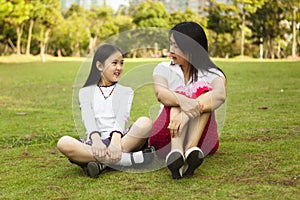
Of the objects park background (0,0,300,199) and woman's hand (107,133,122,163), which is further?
woman's hand (107,133,122,163)

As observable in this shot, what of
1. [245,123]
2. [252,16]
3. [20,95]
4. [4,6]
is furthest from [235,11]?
[245,123]

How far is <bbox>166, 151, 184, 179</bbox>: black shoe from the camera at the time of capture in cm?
296

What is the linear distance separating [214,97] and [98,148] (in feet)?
2.41

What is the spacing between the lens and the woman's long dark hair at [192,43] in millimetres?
3184

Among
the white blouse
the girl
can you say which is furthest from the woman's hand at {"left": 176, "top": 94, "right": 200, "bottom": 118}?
the white blouse

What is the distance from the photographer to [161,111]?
131 inches

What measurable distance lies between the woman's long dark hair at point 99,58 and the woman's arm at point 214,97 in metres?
0.60

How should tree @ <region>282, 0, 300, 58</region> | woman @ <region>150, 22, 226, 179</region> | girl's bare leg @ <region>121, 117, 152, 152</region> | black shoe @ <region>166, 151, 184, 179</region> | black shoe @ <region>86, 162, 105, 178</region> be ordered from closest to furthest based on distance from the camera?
black shoe @ <region>166, 151, 184, 179</region>, woman @ <region>150, 22, 226, 179</region>, black shoe @ <region>86, 162, 105, 178</region>, girl's bare leg @ <region>121, 117, 152, 152</region>, tree @ <region>282, 0, 300, 58</region>

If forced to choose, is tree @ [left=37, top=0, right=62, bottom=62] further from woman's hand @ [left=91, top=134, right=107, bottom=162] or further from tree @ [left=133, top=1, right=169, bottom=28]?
woman's hand @ [left=91, top=134, right=107, bottom=162]

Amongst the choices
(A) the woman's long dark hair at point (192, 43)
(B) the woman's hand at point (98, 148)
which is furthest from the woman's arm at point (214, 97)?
(B) the woman's hand at point (98, 148)

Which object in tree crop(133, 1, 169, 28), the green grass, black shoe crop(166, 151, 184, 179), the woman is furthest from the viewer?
tree crop(133, 1, 169, 28)

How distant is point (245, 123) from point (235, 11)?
120 ft

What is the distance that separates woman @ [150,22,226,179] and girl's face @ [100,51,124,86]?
0.23m

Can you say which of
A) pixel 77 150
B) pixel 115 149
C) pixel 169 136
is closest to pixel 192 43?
pixel 169 136
